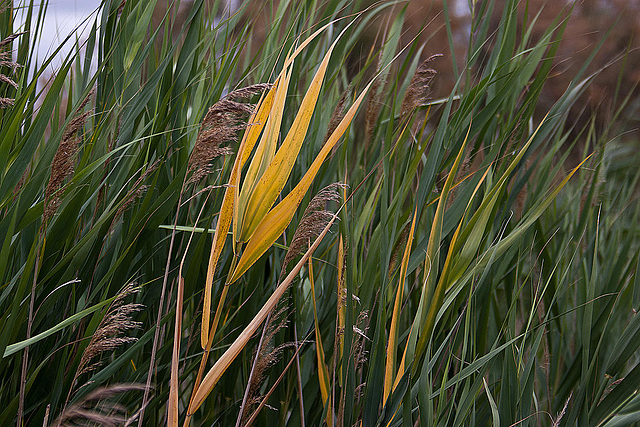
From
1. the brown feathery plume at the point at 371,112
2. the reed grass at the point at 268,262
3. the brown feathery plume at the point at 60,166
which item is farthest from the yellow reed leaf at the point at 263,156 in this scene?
the brown feathery plume at the point at 371,112

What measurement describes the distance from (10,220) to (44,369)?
0.62 ft

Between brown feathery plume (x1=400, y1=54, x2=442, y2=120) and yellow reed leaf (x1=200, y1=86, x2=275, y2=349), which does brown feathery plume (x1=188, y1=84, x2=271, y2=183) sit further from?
brown feathery plume (x1=400, y1=54, x2=442, y2=120)

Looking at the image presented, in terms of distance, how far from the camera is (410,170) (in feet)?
1.92

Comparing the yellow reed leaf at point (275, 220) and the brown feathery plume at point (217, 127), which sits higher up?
the brown feathery plume at point (217, 127)

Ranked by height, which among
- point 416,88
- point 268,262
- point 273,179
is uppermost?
point 416,88

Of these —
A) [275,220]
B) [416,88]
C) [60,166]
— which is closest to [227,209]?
[275,220]

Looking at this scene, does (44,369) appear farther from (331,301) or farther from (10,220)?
(331,301)

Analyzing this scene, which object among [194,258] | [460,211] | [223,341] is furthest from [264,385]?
[460,211]

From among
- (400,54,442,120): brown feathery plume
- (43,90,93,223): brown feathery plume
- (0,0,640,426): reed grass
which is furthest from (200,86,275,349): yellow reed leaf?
(400,54,442,120): brown feathery plume

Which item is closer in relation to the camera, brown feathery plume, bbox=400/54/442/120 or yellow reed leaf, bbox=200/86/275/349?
yellow reed leaf, bbox=200/86/275/349

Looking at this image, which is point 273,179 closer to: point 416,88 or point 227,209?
point 227,209

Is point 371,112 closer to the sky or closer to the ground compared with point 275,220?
closer to the sky

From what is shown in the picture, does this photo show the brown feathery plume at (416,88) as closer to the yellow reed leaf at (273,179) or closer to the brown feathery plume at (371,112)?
the brown feathery plume at (371,112)

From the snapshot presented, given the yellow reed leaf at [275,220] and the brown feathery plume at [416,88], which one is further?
the brown feathery plume at [416,88]
